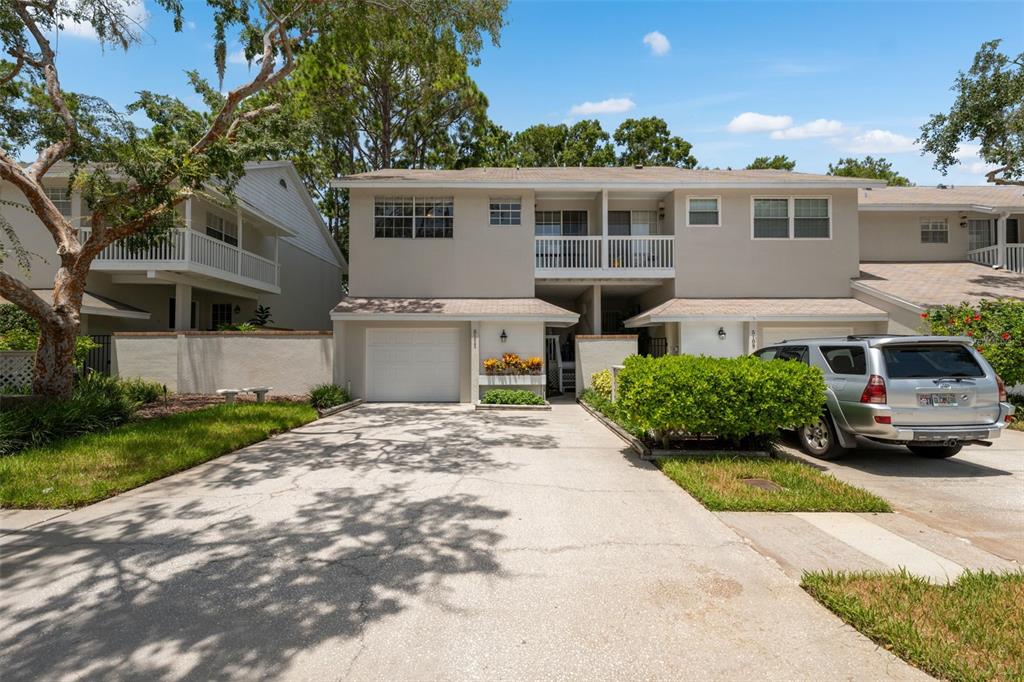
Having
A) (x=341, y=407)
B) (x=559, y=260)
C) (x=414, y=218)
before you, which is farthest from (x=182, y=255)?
(x=559, y=260)

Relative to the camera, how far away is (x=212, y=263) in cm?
1580

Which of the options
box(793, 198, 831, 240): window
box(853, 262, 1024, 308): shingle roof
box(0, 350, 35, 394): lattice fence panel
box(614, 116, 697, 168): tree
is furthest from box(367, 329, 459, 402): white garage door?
box(614, 116, 697, 168): tree

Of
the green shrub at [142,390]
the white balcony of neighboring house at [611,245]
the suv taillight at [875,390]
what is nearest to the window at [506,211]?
the white balcony of neighboring house at [611,245]

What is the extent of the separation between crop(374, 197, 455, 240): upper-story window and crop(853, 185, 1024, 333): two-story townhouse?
13145 millimetres

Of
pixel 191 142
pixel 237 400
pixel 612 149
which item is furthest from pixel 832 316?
pixel 612 149

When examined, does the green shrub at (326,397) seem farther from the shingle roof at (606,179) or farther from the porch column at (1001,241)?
the porch column at (1001,241)

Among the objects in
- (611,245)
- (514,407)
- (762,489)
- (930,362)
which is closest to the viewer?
(762,489)

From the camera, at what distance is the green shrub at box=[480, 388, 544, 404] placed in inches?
514

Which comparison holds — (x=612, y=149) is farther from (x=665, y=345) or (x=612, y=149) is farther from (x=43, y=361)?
(x=43, y=361)

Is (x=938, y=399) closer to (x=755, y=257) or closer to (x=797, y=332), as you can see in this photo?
(x=797, y=332)

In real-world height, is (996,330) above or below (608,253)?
below

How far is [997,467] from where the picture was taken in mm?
6766

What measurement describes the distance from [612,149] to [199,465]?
32418 millimetres

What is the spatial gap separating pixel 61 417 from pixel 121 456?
2221 mm
